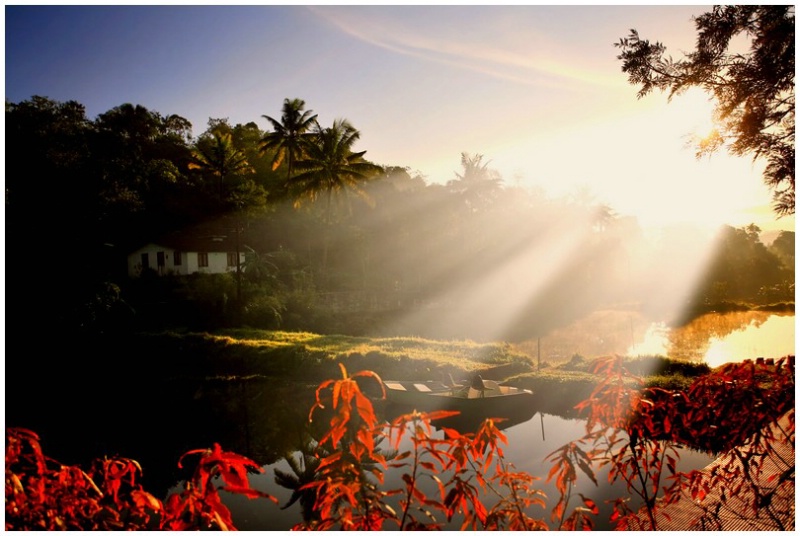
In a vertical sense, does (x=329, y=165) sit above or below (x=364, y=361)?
above

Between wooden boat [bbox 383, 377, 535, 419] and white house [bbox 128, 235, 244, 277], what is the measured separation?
17414mm

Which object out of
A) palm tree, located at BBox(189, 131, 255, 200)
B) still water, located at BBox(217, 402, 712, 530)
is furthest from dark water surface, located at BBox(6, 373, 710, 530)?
palm tree, located at BBox(189, 131, 255, 200)

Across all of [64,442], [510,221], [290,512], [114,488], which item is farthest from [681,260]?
[510,221]

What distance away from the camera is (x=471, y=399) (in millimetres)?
9164

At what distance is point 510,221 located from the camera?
29297 mm

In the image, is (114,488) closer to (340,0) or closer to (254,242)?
(340,0)

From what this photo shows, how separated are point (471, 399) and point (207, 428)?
19.4ft

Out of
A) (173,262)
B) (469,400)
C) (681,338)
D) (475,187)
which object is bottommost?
(469,400)

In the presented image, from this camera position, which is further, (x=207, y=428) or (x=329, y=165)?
(x=329, y=165)

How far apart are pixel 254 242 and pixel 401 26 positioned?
26.4 m

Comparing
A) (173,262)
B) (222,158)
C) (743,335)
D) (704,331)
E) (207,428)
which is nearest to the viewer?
(743,335)

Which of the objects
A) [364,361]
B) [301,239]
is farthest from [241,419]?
[301,239]

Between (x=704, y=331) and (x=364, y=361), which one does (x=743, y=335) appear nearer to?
(x=704, y=331)

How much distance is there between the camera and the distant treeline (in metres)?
15.0
